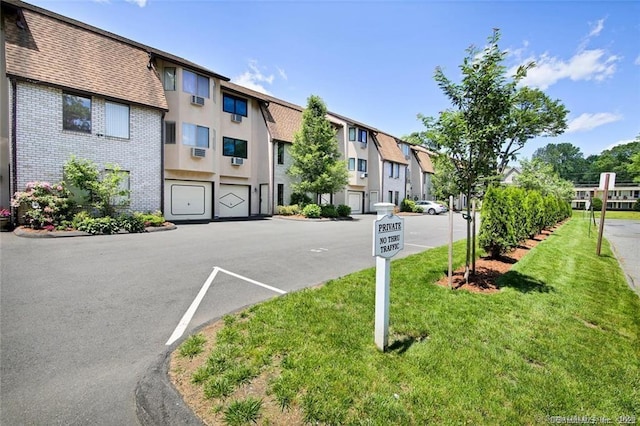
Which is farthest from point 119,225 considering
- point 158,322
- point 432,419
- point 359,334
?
point 432,419

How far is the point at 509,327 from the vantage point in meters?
4.11

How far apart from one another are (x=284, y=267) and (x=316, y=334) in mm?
3733

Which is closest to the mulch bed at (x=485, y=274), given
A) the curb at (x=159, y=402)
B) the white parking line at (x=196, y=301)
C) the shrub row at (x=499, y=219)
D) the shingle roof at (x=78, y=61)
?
the shrub row at (x=499, y=219)

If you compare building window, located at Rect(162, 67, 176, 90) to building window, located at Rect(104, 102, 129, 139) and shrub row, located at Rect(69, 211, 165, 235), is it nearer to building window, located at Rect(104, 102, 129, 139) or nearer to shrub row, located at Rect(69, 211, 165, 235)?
building window, located at Rect(104, 102, 129, 139)

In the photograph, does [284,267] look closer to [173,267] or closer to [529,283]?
[173,267]

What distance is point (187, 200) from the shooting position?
1816 cm

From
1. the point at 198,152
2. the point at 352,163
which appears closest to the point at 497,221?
the point at 198,152

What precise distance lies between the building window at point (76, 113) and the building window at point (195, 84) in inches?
202

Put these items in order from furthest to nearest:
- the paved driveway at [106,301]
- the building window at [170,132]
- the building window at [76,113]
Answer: the building window at [170,132]
the building window at [76,113]
the paved driveway at [106,301]

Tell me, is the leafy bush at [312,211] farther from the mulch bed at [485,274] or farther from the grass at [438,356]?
the grass at [438,356]

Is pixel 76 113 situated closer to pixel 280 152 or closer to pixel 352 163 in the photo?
pixel 280 152

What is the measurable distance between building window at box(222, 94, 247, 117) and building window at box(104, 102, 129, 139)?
A: 6.95m

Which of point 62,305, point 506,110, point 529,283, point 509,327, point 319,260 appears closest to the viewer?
point 509,327

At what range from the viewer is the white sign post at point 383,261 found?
340 centimetres
